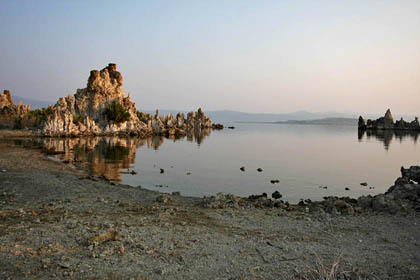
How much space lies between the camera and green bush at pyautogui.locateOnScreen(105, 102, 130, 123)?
266 feet

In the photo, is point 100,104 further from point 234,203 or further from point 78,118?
point 234,203

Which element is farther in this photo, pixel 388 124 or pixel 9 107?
pixel 388 124

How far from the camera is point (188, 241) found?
847 centimetres

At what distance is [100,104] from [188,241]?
3234 inches

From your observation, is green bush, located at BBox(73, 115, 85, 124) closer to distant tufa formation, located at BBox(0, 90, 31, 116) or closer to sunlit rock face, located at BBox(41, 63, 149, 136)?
sunlit rock face, located at BBox(41, 63, 149, 136)

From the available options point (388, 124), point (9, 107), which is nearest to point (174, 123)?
point (9, 107)

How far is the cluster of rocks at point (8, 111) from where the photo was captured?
233 ft

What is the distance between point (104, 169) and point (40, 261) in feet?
67.8

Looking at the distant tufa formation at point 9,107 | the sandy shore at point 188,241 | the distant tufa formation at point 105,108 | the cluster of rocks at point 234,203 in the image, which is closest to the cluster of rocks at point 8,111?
the distant tufa formation at point 9,107

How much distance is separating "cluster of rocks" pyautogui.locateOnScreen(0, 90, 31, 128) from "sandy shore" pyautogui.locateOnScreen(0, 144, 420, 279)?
70158 mm

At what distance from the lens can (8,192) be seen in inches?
533

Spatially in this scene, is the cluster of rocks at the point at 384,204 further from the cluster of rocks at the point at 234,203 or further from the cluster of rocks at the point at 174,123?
the cluster of rocks at the point at 174,123

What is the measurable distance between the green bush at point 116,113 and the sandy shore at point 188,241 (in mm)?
70250

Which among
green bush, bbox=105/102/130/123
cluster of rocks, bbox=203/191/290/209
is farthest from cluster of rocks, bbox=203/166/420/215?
green bush, bbox=105/102/130/123
